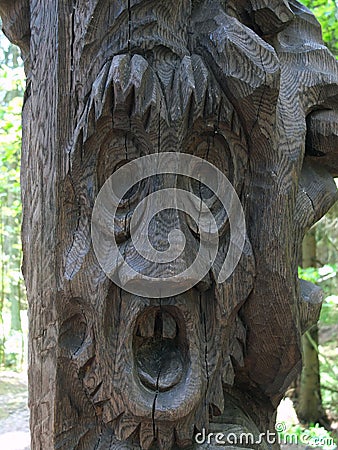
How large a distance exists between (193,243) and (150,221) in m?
0.11

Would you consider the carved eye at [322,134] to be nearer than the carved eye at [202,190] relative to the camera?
No

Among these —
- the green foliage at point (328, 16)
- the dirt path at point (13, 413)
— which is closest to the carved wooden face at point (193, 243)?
the green foliage at point (328, 16)

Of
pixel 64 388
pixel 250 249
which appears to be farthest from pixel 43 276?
pixel 250 249

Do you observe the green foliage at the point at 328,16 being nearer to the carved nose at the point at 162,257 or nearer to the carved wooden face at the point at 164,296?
the carved wooden face at the point at 164,296

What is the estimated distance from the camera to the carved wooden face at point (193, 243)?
1129mm

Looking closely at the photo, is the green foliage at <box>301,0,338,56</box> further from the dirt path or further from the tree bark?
the dirt path

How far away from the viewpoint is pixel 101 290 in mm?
1132

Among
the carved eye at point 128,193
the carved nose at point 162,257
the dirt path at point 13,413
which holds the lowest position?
the dirt path at point 13,413

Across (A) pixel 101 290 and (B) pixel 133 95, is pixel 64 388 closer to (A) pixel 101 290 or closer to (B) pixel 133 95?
(A) pixel 101 290

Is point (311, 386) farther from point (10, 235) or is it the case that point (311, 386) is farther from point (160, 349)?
point (10, 235)

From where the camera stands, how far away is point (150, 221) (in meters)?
1.15

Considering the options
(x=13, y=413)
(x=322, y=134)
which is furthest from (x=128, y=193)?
(x=13, y=413)

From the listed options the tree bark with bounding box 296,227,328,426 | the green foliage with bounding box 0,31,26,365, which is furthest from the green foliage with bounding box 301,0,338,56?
the green foliage with bounding box 0,31,26,365

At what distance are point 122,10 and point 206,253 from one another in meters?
0.59
